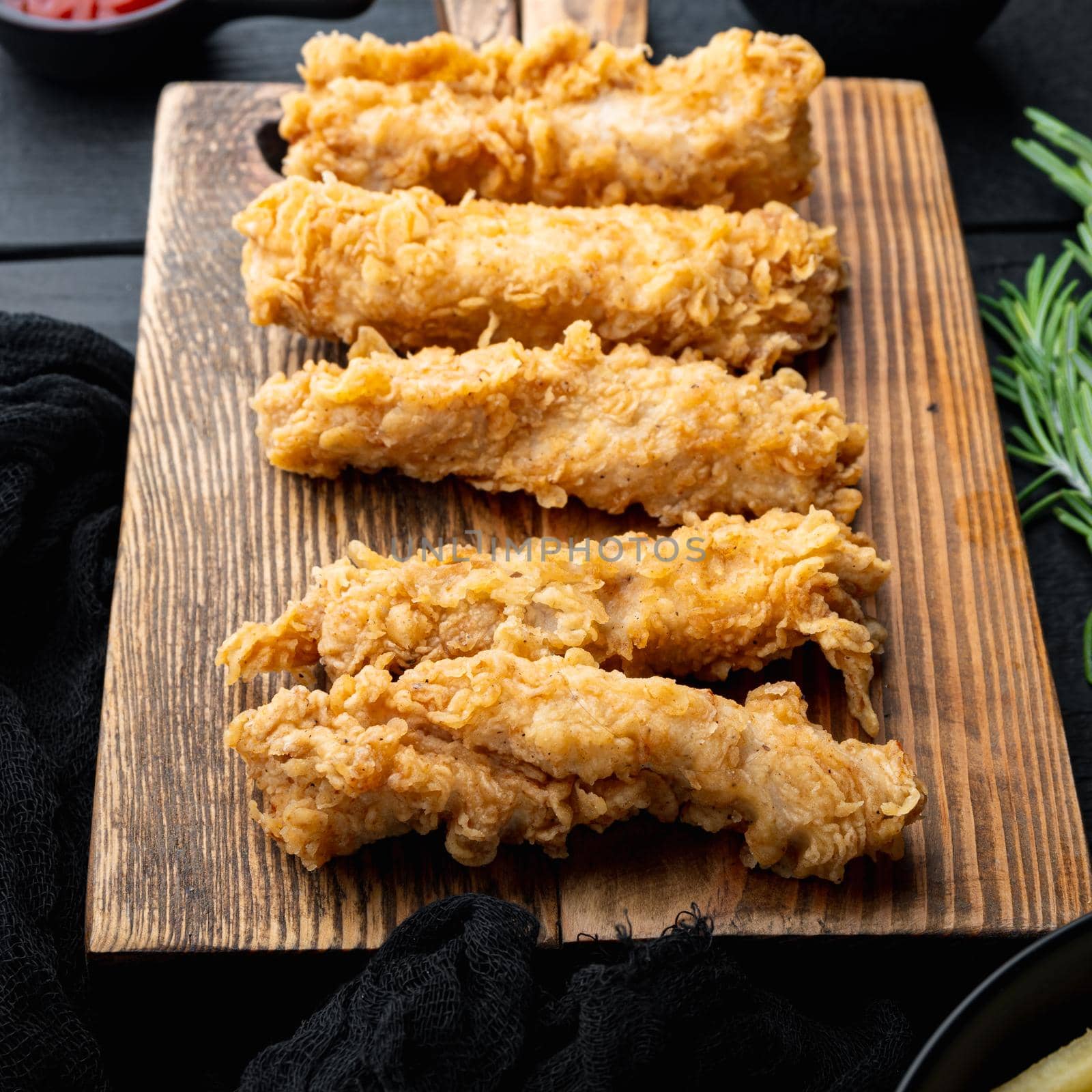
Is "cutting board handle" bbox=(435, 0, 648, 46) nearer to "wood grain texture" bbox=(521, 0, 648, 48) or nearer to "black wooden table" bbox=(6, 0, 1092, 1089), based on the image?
"wood grain texture" bbox=(521, 0, 648, 48)

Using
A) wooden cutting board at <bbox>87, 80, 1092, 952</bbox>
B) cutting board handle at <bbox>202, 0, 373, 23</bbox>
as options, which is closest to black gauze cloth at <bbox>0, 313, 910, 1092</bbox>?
wooden cutting board at <bbox>87, 80, 1092, 952</bbox>

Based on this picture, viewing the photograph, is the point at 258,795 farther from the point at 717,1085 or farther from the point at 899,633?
the point at 899,633

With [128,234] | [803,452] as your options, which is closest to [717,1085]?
[803,452]

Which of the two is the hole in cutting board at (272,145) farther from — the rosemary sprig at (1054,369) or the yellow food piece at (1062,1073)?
the yellow food piece at (1062,1073)

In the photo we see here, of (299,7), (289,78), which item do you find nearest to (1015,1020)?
(299,7)

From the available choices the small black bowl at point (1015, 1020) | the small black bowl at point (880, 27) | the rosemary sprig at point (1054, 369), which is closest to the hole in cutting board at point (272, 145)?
the small black bowl at point (880, 27)

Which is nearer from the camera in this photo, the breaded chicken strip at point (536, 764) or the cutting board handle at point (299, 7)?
the breaded chicken strip at point (536, 764)
